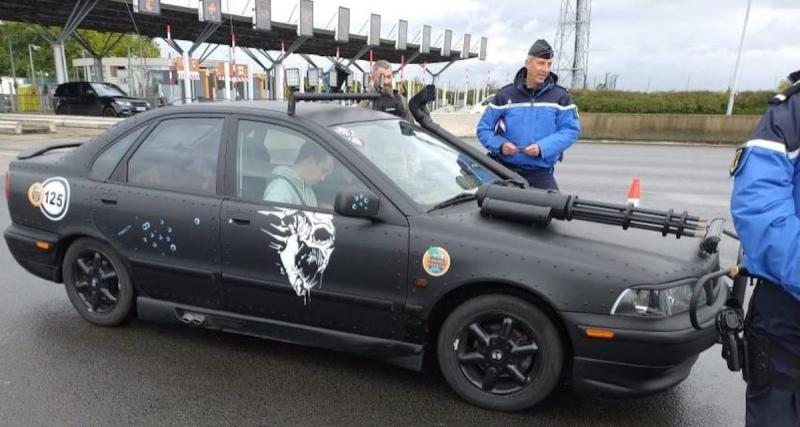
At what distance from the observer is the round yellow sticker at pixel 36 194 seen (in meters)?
4.18

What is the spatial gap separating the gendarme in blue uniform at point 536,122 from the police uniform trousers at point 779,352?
2633 millimetres

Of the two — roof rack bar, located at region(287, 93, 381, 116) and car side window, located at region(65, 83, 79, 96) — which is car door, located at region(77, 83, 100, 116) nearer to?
car side window, located at region(65, 83, 79, 96)

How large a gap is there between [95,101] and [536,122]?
23.5 m

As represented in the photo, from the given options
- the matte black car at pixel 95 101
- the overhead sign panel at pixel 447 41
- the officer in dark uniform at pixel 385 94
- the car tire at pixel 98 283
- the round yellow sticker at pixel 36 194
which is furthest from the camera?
the overhead sign panel at pixel 447 41

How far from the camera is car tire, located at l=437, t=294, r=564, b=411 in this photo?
2926mm

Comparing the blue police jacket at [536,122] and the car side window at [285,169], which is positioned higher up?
the blue police jacket at [536,122]

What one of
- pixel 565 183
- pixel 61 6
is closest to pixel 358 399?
pixel 565 183

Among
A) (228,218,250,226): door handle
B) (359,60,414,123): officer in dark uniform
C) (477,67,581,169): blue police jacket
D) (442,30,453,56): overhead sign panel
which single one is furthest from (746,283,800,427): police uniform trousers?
(442,30,453,56): overhead sign panel

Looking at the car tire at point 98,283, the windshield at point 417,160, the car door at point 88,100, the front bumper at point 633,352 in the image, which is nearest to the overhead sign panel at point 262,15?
the car door at point 88,100

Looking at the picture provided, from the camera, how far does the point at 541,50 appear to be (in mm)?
4488

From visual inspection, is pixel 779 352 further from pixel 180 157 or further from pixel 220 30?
pixel 220 30

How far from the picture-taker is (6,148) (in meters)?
15.1

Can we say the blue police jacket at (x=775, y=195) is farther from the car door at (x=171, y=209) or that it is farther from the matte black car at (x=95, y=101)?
the matte black car at (x=95, y=101)

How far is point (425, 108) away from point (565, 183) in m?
6.85
